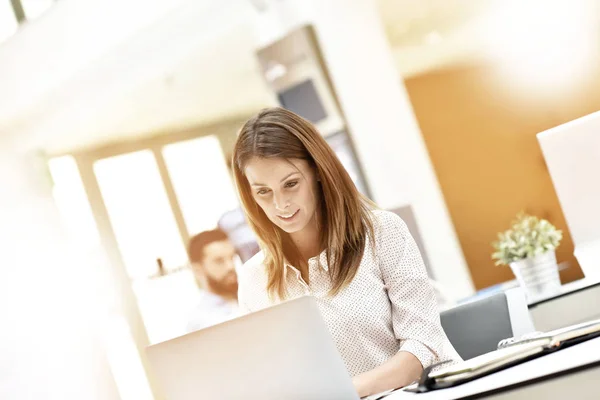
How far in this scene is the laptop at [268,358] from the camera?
1819 mm

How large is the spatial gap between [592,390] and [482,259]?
4788 millimetres

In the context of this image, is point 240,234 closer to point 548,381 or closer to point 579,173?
point 579,173

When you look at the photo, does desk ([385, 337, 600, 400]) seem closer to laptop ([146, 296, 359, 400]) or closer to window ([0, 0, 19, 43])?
laptop ([146, 296, 359, 400])

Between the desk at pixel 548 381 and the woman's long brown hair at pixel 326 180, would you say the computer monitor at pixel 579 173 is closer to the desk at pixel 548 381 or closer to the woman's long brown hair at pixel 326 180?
the woman's long brown hair at pixel 326 180

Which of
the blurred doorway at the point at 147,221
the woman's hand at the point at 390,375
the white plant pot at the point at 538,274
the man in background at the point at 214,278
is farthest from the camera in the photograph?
the blurred doorway at the point at 147,221

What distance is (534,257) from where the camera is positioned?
3465 millimetres

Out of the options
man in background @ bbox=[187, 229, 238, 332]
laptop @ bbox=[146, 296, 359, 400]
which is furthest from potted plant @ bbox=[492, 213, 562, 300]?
man in background @ bbox=[187, 229, 238, 332]

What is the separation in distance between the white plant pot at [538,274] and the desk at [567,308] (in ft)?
0.92

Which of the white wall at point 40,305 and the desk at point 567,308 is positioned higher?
the white wall at point 40,305

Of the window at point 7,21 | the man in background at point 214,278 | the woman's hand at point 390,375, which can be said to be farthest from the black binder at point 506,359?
the window at point 7,21

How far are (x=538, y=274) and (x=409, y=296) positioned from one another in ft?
4.02

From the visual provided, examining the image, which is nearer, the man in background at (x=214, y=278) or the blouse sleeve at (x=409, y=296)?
the blouse sleeve at (x=409, y=296)

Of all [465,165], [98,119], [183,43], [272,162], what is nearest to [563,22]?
[465,165]

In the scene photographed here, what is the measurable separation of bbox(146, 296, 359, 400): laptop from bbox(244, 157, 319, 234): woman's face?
0.64 metres
